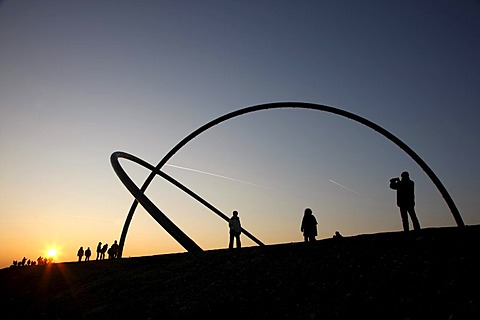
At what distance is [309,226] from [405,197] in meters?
4.52

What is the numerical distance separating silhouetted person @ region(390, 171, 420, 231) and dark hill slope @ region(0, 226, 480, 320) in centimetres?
211

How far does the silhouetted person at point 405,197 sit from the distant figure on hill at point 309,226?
405cm

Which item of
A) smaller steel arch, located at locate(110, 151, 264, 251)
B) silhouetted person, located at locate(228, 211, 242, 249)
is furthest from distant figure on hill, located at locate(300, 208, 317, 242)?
smaller steel arch, located at locate(110, 151, 264, 251)

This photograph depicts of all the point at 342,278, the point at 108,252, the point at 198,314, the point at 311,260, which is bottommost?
the point at 198,314

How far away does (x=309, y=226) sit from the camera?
15.5 m

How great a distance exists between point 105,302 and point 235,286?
14.4ft

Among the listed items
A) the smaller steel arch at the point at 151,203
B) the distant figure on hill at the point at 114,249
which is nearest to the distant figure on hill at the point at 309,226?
the smaller steel arch at the point at 151,203

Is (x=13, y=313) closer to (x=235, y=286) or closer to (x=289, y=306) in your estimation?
(x=235, y=286)

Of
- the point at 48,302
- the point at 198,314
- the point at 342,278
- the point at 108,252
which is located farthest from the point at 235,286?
the point at 108,252

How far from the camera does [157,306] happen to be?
363 inches

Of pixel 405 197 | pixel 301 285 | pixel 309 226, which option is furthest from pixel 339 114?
pixel 301 285

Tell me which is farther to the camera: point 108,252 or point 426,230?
point 108,252

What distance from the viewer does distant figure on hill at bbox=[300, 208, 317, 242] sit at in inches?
609

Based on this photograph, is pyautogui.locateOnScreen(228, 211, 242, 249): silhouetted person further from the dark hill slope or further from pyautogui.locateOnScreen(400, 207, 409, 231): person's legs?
pyautogui.locateOnScreen(400, 207, 409, 231): person's legs
